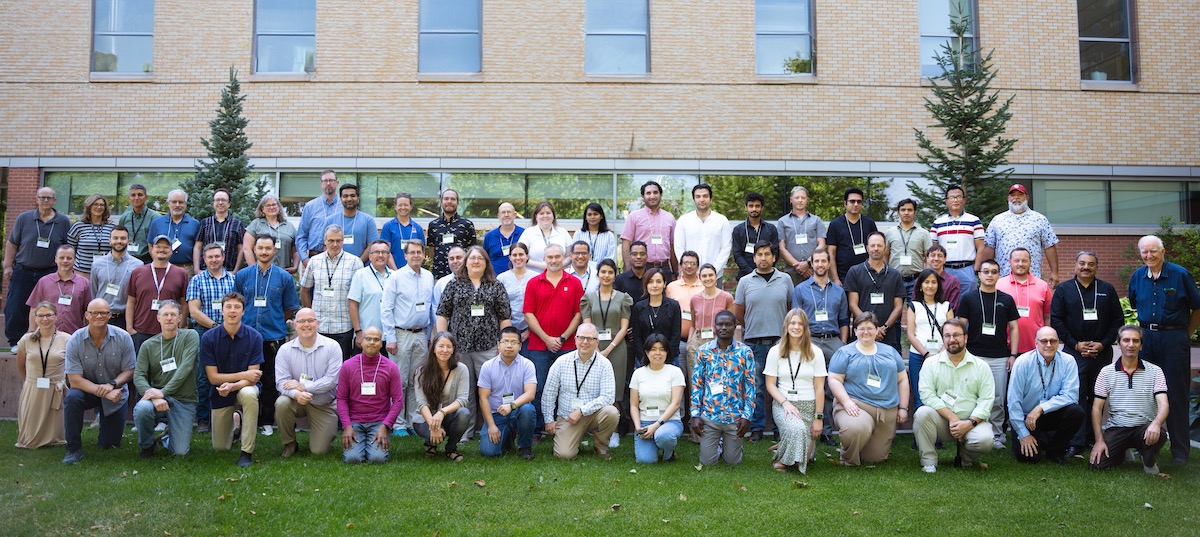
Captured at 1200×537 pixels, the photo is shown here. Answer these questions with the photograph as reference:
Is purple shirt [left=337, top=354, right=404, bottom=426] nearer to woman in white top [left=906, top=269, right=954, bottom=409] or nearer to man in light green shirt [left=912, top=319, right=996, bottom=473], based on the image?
man in light green shirt [left=912, top=319, right=996, bottom=473]

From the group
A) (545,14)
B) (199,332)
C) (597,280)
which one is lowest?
(199,332)

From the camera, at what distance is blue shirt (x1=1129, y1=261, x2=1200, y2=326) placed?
26.1 feet

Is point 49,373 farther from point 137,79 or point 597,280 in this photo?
point 137,79

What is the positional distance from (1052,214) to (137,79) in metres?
18.4

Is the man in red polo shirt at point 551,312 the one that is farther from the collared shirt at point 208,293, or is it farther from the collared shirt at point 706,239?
the collared shirt at point 208,293

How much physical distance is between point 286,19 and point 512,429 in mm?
12016

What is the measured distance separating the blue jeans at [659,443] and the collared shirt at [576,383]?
0.54 m

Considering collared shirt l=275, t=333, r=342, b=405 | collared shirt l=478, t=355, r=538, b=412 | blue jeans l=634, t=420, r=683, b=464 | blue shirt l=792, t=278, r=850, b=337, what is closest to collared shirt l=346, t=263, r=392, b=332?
collared shirt l=275, t=333, r=342, b=405

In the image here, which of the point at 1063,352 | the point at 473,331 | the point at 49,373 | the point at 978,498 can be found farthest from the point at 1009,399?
the point at 49,373

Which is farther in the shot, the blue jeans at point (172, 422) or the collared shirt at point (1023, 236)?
the collared shirt at point (1023, 236)

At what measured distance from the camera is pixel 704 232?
980cm

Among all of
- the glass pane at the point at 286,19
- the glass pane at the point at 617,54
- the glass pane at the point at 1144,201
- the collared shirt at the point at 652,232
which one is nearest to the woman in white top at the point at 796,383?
the collared shirt at the point at 652,232

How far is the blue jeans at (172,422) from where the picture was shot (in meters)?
7.52

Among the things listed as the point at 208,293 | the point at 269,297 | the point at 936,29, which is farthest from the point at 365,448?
the point at 936,29
